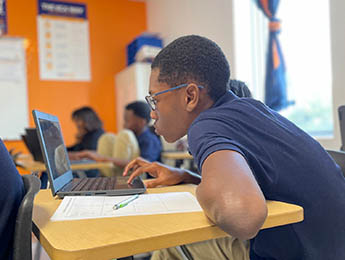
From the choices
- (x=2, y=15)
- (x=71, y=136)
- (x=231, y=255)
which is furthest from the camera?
(x=71, y=136)

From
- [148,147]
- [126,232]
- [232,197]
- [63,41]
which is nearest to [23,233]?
[126,232]

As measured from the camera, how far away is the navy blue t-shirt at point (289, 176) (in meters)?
0.78

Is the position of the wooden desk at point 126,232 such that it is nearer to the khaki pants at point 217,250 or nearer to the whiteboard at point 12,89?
the khaki pants at point 217,250

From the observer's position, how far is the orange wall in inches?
197

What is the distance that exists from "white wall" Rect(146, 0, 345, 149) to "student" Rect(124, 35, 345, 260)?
6.59 feet

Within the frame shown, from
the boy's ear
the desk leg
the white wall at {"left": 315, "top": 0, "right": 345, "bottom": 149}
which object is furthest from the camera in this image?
the white wall at {"left": 315, "top": 0, "right": 345, "bottom": 149}

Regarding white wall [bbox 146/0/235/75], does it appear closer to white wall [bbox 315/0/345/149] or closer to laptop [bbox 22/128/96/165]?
white wall [bbox 315/0/345/149]

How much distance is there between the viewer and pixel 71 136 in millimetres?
5250

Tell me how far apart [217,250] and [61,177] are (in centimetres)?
54

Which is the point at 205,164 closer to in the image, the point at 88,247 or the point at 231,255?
the point at 88,247

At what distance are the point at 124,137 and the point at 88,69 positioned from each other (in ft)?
9.36

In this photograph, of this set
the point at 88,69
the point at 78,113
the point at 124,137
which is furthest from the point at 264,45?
the point at 88,69

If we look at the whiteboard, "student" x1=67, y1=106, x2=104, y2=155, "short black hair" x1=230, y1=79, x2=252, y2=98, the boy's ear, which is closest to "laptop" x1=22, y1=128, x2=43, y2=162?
"student" x1=67, y1=106, x2=104, y2=155

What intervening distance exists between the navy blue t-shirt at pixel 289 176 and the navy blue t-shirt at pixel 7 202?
1.20ft
